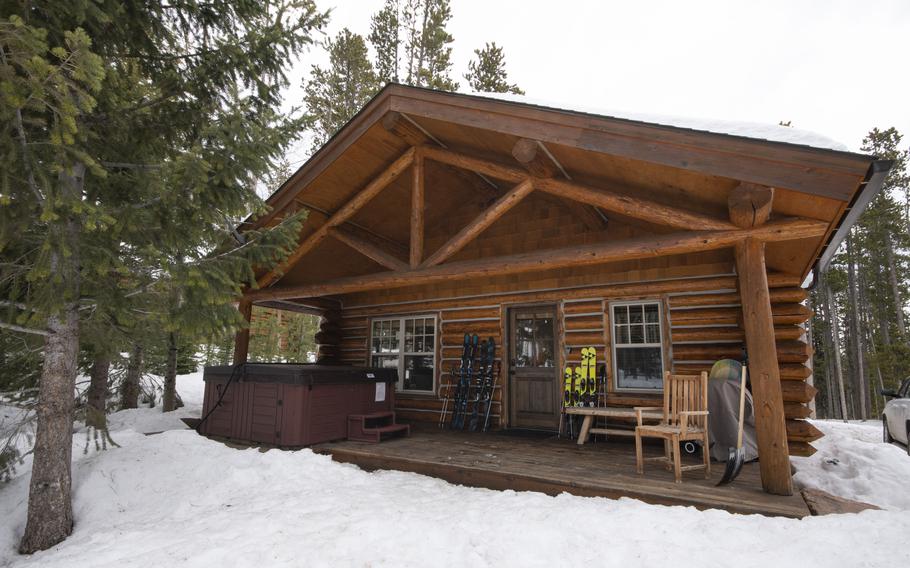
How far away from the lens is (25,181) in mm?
3385

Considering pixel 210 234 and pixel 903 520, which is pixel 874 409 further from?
pixel 210 234

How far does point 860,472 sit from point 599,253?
3929 millimetres

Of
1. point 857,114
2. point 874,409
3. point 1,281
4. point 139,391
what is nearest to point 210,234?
point 1,281

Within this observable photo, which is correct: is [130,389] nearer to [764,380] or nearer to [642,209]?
[642,209]

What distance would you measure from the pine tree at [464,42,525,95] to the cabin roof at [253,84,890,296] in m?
8.48

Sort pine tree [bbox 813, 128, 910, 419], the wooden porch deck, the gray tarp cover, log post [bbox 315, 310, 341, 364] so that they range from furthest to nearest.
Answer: pine tree [bbox 813, 128, 910, 419] < log post [bbox 315, 310, 341, 364] < the gray tarp cover < the wooden porch deck

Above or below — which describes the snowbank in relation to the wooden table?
below

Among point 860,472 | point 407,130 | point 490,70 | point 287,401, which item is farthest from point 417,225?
point 490,70

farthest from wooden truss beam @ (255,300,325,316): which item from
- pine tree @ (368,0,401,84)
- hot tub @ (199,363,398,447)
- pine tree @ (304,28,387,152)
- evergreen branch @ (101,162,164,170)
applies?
pine tree @ (368,0,401,84)

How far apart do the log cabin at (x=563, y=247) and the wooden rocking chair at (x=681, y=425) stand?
61 centimetres

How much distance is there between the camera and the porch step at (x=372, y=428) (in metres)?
6.47

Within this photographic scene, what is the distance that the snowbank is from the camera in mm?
4672

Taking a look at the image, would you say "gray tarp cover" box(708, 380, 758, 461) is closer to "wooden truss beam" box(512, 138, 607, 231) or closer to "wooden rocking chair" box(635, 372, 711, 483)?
"wooden rocking chair" box(635, 372, 711, 483)

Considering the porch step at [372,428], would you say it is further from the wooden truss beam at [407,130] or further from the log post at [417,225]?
the wooden truss beam at [407,130]
